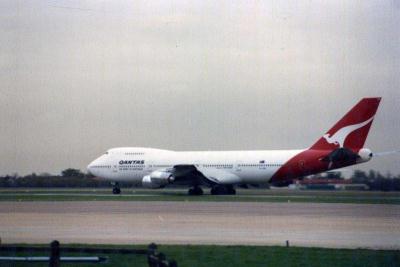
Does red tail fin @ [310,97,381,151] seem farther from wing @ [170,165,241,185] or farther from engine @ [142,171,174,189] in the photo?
engine @ [142,171,174,189]

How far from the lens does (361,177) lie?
58156 mm

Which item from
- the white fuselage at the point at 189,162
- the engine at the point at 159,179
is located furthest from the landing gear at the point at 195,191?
the engine at the point at 159,179

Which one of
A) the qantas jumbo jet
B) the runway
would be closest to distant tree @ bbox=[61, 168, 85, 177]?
the qantas jumbo jet

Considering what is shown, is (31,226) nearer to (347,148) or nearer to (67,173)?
(347,148)

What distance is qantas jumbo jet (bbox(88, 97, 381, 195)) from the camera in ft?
169

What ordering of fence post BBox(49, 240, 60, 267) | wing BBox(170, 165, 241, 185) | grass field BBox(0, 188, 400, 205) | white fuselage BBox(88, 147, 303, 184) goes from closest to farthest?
fence post BBox(49, 240, 60, 267)
grass field BBox(0, 188, 400, 205)
white fuselage BBox(88, 147, 303, 184)
wing BBox(170, 165, 241, 185)

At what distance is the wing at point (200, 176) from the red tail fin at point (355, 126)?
379 inches

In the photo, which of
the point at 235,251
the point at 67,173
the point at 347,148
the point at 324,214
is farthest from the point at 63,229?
the point at 67,173

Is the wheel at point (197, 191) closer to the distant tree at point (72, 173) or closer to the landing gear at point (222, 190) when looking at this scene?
the landing gear at point (222, 190)

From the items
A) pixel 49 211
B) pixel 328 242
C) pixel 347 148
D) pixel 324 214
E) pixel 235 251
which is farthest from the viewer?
pixel 347 148

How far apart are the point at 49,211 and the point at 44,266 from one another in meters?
20.2

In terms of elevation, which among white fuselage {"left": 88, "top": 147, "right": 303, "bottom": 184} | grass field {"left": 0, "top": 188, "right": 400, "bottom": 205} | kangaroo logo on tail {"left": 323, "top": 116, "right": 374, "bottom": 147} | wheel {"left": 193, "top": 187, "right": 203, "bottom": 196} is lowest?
grass field {"left": 0, "top": 188, "right": 400, "bottom": 205}

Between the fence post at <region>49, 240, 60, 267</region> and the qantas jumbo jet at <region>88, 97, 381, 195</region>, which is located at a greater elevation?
the qantas jumbo jet at <region>88, 97, 381, 195</region>

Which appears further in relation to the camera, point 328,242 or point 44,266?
point 328,242
